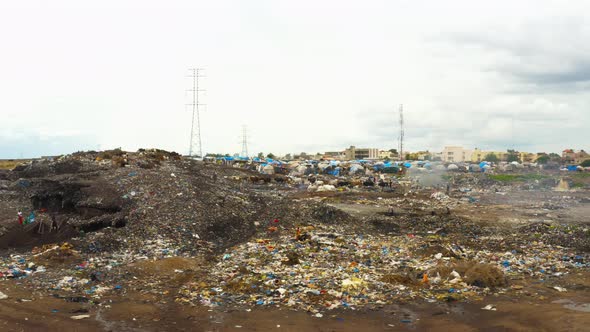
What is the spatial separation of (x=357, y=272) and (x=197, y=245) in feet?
14.7

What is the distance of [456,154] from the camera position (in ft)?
301

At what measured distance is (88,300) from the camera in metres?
7.58

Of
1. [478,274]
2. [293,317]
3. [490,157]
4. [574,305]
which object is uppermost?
[490,157]

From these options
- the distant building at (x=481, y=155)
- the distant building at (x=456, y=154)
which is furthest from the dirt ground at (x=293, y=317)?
the distant building at (x=481, y=155)

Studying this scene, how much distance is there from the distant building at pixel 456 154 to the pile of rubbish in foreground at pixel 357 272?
271ft

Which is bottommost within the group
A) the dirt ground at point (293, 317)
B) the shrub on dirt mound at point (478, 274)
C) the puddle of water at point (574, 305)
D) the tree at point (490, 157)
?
the dirt ground at point (293, 317)

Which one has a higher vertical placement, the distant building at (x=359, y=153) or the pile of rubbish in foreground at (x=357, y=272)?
the distant building at (x=359, y=153)

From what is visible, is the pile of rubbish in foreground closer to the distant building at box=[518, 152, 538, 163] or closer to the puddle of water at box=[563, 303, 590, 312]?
the puddle of water at box=[563, 303, 590, 312]

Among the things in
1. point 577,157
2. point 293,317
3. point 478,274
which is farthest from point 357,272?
point 577,157

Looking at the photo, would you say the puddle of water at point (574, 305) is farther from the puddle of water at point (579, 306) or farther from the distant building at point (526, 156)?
the distant building at point (526, 156)

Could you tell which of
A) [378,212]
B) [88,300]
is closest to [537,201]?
[378,212]

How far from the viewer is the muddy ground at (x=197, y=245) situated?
6.77 metres

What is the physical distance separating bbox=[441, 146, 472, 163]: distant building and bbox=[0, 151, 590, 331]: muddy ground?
70200mm

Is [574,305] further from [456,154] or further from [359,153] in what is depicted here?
[359,153]
